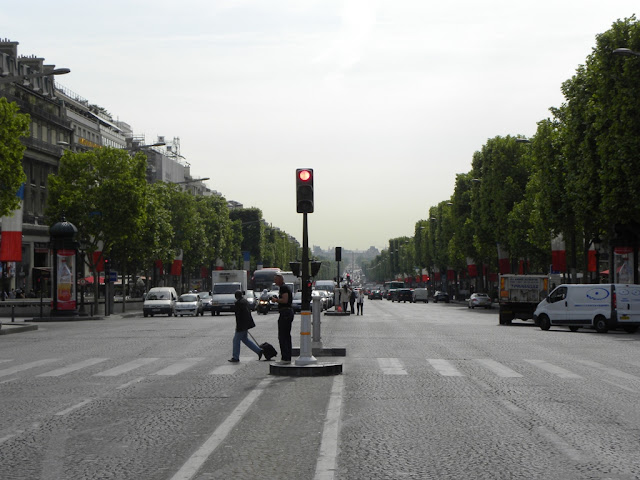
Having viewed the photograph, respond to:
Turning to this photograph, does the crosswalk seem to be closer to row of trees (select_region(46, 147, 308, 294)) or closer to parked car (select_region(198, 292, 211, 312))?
row of trees (select_region(46, 147, 308, 294))

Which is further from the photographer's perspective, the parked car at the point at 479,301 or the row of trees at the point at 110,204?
the parked car at the point at 479,301

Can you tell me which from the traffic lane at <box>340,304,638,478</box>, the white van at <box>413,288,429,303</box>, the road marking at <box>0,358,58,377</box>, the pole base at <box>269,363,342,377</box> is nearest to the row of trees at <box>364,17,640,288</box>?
the traffic lane at <box>340,304,638,478</box>

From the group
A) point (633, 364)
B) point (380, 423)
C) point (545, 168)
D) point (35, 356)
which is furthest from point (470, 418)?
point (545, 168)

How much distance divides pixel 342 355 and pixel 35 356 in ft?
25.0

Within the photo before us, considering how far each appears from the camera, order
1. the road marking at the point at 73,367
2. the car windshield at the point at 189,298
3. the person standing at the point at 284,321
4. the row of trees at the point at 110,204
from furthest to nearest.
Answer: the car windshield at the point at 189,298 < the row of trees at the point at 110,204 < the person standing at the point at 284,321 < the road marking at the point at 73,367

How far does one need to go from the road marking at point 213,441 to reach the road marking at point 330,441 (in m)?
1.04

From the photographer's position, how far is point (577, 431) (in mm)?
10398

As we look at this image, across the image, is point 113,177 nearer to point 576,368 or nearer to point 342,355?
point 342,355

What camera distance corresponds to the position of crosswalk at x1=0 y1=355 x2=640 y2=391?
17.7m

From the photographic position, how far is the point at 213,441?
973 cm

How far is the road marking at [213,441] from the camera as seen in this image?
8.09 m

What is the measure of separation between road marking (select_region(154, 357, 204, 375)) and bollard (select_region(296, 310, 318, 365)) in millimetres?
2478

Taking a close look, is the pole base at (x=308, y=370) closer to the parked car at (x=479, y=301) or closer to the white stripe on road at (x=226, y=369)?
the white stripe on road at (x=226, y=369)

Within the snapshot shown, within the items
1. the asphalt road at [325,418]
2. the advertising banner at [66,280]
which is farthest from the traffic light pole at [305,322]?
the advertising banner at [66,280]
